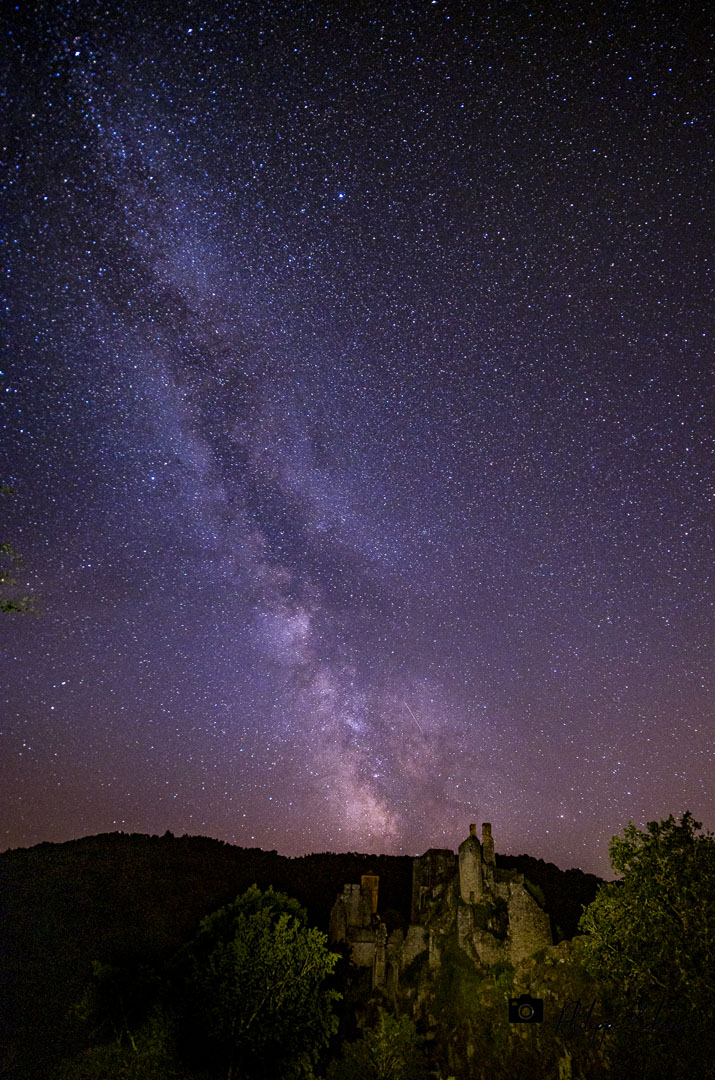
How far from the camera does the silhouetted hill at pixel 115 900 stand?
57.7 meters

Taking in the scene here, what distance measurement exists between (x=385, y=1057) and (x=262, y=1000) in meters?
15.8

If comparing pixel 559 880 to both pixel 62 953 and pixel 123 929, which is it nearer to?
pixel 123 929

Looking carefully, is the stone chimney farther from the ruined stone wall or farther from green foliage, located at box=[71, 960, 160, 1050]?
green foliage, located at box=[71, 960, 160, 1050]

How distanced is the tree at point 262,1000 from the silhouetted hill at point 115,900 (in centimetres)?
2413

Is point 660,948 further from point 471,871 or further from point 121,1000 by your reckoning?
point 471,871

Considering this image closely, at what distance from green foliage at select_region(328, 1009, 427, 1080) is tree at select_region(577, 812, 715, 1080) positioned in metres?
22.0

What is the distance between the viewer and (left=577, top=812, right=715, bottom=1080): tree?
20109mm

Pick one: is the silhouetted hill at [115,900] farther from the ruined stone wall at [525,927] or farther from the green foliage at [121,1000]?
the ruined stone wall at [525,927]

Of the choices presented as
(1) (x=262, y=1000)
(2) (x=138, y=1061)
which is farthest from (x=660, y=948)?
(2) (x=138, y=1061)

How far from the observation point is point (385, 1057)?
128 feet

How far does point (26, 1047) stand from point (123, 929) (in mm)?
23492

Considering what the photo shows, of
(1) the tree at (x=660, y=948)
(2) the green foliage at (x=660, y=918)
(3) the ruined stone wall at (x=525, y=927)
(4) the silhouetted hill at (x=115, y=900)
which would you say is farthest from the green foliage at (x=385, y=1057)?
(2) the green foliage at (x=660, y=918)

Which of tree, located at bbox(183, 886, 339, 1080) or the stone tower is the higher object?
the stone tower

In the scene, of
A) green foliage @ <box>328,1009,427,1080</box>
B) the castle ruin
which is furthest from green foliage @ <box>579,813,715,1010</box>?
the castle ruin
